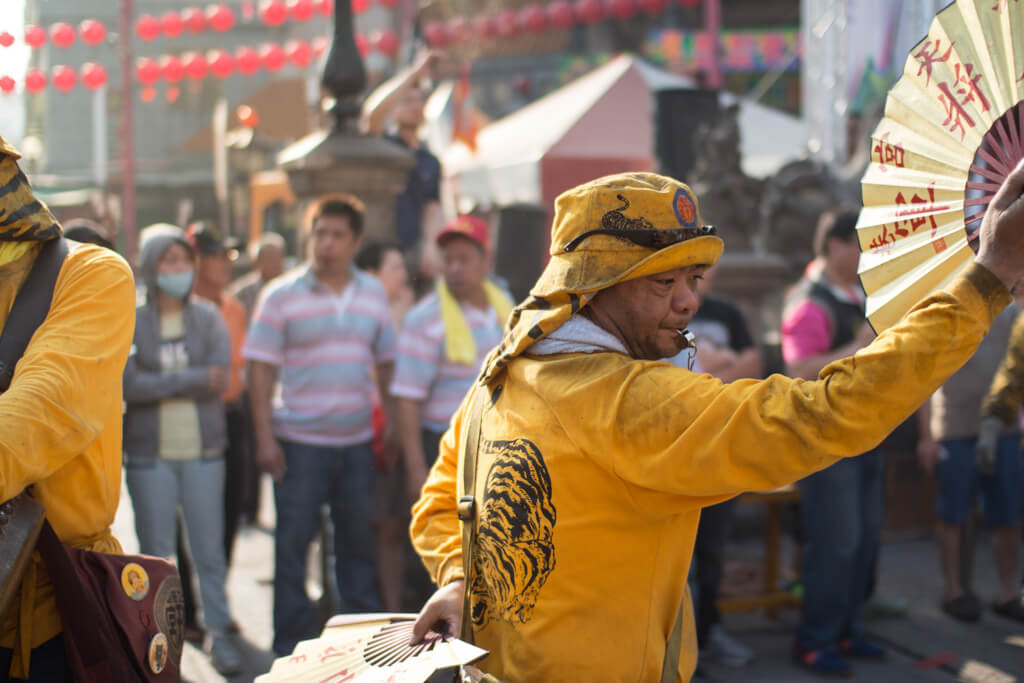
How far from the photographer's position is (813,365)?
201 inches

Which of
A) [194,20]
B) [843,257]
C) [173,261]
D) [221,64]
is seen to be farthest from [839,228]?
[221,64]

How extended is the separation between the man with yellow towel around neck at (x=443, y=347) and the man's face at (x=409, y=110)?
2.43m

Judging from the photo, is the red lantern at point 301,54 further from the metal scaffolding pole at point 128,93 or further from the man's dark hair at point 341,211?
the man's dark hair at point 341,211

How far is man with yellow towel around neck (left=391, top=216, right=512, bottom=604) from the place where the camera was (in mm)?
5273

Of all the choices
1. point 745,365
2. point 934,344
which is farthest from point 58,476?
point 745,365

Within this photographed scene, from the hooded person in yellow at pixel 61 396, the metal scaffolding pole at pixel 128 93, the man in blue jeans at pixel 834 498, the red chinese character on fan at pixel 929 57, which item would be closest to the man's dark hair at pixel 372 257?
the man in blue jeans at pixel 834 498

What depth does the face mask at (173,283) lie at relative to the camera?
17.2 feet

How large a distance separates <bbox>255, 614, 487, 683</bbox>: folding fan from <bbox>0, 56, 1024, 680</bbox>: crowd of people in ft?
0.29

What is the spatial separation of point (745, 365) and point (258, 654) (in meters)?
2.74

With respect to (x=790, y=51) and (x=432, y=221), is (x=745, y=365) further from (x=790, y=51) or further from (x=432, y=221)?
(x=790, y=51)

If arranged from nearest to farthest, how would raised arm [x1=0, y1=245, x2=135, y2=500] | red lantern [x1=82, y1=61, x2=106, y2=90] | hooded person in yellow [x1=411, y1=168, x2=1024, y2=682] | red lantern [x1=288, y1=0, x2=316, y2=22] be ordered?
hooded person in yellow [x1=411, y1=168, x2=1024, y2=682] < raised arm [x1=0, y1=245, x2=135, y2=500] < red lantern [x1=288, y1=0, x2=316, y2=22] < red lantern [x1=82, y1=61, x2=106, y2=90]

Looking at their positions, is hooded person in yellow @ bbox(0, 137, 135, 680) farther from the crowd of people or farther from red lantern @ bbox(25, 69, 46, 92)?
red lantern @ bbox(25, 69, 46, 92)

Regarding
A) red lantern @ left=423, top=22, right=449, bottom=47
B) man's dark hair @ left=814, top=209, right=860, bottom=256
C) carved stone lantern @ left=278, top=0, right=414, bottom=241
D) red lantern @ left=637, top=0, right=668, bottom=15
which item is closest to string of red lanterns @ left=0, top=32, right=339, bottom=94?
red lantern @ left=423, top=22, right=449, bottom=47

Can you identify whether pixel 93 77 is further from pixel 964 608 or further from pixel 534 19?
pixel 964 608
